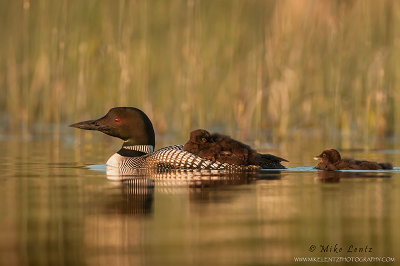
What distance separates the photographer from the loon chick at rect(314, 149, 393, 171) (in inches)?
357

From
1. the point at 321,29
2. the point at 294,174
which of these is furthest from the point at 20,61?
the point at 294,174

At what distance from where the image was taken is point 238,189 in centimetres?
743

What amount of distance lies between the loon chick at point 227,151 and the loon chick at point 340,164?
0.42 metres

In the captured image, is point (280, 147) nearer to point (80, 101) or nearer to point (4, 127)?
point (80, 101)

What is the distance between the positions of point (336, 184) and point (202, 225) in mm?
2567

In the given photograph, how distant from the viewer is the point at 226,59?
14359 millimetres

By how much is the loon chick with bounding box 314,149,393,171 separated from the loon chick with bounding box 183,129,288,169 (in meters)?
0.42

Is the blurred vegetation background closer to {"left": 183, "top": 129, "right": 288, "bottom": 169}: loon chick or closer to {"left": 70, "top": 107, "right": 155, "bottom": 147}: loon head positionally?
{"left": 70, "top": 107, "right": 155, "bottom": 147}: loon head

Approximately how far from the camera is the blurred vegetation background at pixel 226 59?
43.7 ft

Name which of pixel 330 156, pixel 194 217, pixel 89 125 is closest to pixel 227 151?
pixel 330 156
